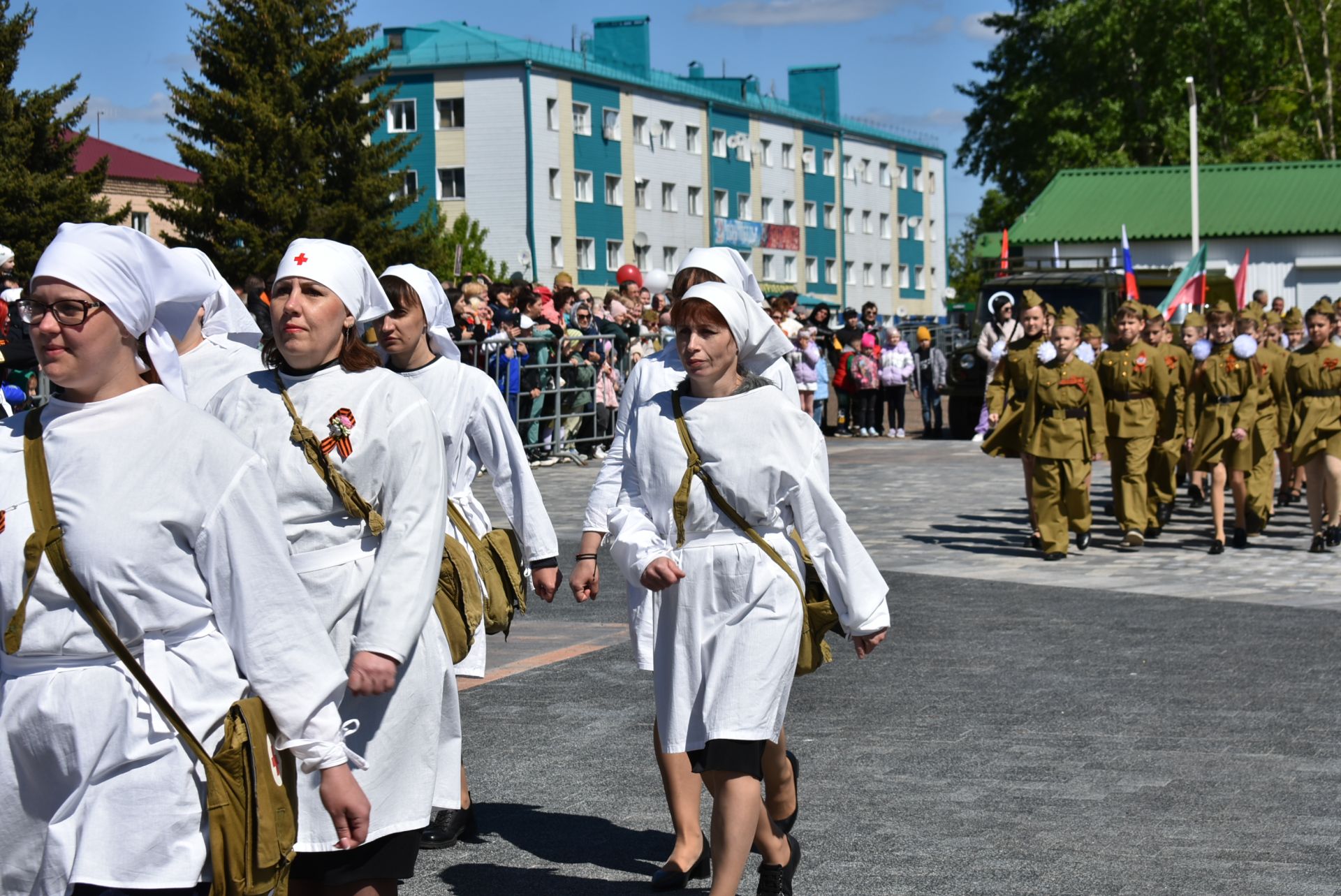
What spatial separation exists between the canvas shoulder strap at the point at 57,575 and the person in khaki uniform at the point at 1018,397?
12.0 m

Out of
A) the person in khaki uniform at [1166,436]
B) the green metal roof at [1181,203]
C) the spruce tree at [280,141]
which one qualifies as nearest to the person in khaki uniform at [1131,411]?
the person in khaki uniform at [1166,436]

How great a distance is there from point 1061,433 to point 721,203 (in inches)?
2740

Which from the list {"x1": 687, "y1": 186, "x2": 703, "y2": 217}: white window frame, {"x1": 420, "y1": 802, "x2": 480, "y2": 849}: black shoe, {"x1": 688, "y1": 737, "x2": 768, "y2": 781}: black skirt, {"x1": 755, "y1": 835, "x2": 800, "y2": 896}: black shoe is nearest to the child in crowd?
{"x1": 420, "y1": 802, "x2": 480, "y2": 849}: black shoe

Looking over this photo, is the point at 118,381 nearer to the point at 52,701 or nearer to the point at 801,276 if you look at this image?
the point at 52,701

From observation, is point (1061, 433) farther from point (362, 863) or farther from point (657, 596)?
point (362, 863)

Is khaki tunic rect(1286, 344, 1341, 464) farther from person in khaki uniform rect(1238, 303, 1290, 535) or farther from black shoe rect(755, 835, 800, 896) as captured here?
black shoe rect(755, 835, 800, 896)

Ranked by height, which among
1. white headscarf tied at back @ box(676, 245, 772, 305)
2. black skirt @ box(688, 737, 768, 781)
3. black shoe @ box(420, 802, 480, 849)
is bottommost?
black shoe @ box(420, 802, 480, 849)

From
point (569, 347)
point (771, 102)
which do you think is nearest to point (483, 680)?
point (569, 347)

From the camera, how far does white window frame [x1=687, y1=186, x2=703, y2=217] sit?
80688mm

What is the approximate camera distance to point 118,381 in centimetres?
317

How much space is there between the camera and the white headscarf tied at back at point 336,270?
414 cm

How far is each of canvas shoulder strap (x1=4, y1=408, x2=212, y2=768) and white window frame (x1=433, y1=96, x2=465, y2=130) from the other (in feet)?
226

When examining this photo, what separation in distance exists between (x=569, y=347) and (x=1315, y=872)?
53.3 feet

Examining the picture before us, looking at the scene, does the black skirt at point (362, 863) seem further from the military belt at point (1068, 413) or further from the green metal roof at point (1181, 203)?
the green metal roof at point (1181, 203)
